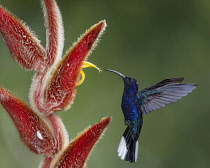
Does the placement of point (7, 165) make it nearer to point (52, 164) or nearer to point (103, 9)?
point (103, 9)

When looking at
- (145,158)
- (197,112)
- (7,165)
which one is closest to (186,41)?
(197,112)

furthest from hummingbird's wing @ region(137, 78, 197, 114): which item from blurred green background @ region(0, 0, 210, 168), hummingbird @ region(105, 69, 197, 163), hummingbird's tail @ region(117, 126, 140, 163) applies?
blurred green background @ region(0, 0, 210, 168)

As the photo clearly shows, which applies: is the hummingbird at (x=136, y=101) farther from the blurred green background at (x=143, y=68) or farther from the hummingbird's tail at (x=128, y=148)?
the blurred green background at (x=143, y=68)

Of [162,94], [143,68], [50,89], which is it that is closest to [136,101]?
[162,94]

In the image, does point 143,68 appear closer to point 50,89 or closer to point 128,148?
point 128,148

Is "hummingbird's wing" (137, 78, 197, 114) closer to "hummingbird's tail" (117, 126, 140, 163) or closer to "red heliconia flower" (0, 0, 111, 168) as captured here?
"hummingbird's tail" (117, 126, 140, 163)
